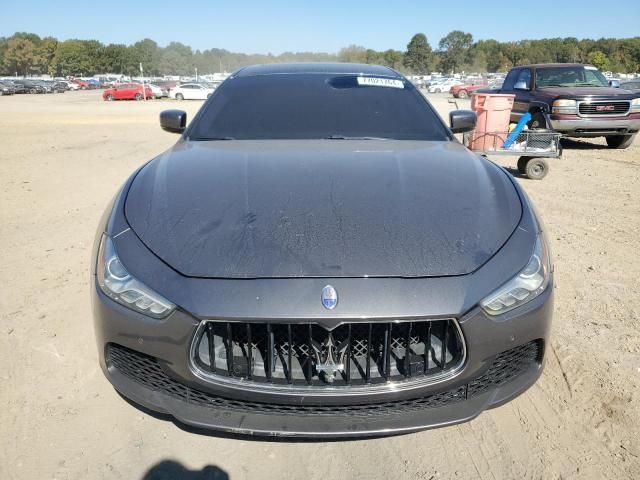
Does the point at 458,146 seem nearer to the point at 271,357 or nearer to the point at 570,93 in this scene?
the point at 271,357

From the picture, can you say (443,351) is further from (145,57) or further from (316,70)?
(145,57)

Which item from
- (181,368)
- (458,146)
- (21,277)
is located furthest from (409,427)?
(21,277)

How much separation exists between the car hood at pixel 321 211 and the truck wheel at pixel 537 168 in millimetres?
5008

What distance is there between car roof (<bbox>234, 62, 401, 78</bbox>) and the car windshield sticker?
0.43ft

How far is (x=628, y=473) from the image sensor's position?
79.3 inches

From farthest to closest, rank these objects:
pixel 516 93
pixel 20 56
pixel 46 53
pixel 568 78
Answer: pixel 46 53 → pixel 20 56 → pixel 516 93 → pixel 568 78

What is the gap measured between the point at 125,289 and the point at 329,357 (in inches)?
30.6

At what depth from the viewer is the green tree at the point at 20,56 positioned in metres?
103

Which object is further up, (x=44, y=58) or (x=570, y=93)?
(x=44, y=58)

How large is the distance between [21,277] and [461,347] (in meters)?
3.29

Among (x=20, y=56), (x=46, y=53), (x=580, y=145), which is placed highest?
(x=46, y=53)

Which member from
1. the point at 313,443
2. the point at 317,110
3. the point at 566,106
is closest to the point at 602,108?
the point at 566,106

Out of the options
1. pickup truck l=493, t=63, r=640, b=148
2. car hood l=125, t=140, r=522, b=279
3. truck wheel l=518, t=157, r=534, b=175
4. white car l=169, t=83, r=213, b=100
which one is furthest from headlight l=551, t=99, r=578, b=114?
white car l=169, t=83, r=213, b=100

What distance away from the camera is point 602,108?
9883 millimetres
